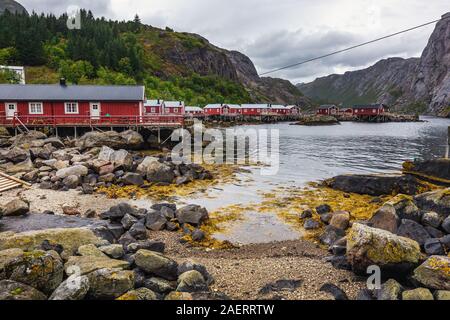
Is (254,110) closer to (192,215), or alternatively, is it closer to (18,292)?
(192,215)

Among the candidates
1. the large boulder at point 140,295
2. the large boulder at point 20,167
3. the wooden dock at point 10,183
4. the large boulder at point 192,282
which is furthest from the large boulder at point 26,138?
the large boulder at point 140,295

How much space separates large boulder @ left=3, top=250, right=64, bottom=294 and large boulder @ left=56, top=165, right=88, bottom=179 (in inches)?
585

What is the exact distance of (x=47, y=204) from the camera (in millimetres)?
16656

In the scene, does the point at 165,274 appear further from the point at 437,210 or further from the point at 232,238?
the point at 437,210

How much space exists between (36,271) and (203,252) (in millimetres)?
5782

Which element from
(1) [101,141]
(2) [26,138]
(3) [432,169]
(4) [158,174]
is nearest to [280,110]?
(1) [101,141]

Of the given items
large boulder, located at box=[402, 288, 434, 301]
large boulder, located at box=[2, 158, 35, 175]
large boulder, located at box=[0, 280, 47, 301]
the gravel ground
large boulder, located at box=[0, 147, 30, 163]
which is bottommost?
the gravel ground

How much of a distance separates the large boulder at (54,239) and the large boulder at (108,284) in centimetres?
270

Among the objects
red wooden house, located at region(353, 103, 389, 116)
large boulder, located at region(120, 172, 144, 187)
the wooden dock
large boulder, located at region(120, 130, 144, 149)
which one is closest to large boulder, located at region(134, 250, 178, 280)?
large boulder, located at region(120, 172, 144, 187)

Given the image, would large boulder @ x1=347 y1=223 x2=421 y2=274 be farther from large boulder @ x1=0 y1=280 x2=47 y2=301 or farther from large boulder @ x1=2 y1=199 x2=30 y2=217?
large boulder @ x1=2 y1=199 x2=30 y2=217

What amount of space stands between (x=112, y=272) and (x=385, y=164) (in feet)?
97.7

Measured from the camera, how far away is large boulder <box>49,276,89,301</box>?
22.0ft

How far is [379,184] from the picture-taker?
19328 millimetres
